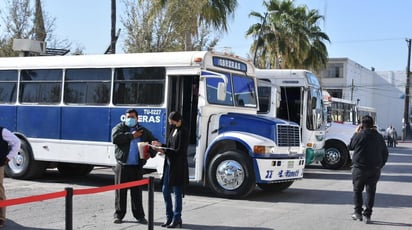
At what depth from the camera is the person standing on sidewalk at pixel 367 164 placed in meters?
8.97

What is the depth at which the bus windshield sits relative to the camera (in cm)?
1171

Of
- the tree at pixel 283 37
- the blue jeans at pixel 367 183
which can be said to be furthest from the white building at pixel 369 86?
the blue jeans at pixel 367 183

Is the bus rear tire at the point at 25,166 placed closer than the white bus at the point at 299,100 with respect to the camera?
Yes

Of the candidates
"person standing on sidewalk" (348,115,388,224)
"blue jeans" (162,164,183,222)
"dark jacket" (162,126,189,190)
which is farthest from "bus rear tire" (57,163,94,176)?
"person standing on sidewalk" (348,115,388,224)

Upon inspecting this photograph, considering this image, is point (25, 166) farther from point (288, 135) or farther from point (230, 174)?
point (288, 135)

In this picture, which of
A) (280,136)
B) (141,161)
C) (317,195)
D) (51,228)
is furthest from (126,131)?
(317,195)

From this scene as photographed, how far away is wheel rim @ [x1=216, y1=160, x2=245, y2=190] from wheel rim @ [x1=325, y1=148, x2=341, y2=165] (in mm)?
9443

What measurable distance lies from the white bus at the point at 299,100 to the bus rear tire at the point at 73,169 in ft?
18.0

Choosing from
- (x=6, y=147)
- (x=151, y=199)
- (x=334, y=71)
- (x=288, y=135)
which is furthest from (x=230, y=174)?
(x=334, y=71)

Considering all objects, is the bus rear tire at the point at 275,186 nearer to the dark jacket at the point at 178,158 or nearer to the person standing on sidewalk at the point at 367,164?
the person standing on sidewalk at the point at 367,164

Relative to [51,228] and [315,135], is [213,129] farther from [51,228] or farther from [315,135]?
[315,135]

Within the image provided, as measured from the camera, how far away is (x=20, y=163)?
45.2 ft

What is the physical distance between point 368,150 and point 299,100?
858 cm

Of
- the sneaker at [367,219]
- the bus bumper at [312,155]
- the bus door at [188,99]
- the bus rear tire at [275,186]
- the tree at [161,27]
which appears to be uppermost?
the tree at [161,27]
